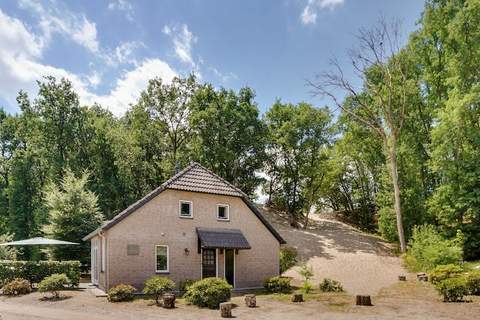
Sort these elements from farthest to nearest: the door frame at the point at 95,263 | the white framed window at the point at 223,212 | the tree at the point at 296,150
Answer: the tree at the point at 296,150 < the white framed window at the point at 223,212 < the door frame at the point at 95,263

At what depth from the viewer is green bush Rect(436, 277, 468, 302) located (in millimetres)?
15344

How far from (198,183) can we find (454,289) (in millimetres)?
12925

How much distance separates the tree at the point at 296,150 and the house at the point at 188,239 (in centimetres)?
1801

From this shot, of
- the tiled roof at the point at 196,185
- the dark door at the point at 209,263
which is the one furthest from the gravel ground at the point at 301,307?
the tiled roof at the point at 196,185

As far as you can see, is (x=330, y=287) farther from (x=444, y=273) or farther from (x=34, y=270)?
(x=34, y=270)

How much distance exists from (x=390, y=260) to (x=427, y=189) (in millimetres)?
7933

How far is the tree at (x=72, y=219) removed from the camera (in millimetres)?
28859

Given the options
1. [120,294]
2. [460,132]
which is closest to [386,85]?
[460,132]

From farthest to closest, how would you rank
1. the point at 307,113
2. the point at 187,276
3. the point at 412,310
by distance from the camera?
the point at 307,113 < the point at 187,276 < the point at 412,310

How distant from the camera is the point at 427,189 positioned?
34.9 m

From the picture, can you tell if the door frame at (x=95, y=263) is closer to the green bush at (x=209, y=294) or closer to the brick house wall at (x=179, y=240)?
the brick house wall at (x=179, y=240)

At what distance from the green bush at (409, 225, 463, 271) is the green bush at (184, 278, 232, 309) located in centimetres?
1394

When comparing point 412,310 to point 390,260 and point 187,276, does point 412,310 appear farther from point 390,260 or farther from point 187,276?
point 390,260

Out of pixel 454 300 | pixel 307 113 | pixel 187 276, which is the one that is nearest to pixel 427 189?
pixel 307 113
